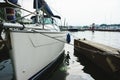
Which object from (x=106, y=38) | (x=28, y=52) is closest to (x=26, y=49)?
(x=28, y=52)

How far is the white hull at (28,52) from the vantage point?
424cm

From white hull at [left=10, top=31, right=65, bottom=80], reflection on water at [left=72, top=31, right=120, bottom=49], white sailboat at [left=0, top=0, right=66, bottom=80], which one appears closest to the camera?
white sailboat at [left=0, top=0, right=66, bottom=80]

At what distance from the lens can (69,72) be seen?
7.24 meters

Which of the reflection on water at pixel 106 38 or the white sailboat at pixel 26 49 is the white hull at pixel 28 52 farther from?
the reflection on water at pixel 106 38

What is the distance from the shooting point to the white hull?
424cm

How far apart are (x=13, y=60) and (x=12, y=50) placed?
0.25m

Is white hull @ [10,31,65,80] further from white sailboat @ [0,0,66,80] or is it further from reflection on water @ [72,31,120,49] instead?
reflection on water @ [72,31,120,49]

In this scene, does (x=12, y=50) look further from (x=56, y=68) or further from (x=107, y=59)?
(x=56, y=68)

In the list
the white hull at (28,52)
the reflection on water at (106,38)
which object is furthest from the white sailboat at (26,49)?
the reflection on water at (106,38)

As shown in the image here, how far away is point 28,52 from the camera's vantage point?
4746mm

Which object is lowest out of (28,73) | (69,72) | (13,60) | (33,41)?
(69,72)

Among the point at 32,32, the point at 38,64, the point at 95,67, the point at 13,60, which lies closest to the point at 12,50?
the point at 13,60

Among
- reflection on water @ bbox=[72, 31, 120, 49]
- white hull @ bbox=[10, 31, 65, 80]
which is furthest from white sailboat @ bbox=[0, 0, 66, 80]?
reflection on water @ bbox=[72, 31, 120, 49]

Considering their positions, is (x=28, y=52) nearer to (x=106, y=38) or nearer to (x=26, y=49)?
(x=26, y=49)
